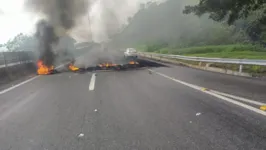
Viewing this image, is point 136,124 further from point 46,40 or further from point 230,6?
point 46,40

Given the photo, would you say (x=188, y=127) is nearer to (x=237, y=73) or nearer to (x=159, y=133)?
(x=159, y=133)

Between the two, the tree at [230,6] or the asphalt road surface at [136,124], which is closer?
the asphalt road surface at [136,124]

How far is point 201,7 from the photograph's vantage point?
17.9m

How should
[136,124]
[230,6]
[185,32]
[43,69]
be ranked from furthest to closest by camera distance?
[185,32] < [43,69] < [230,6] < [136,124]

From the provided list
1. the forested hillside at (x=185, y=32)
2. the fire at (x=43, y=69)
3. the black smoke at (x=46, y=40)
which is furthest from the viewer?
the forested hillside at (x=185, y=32)

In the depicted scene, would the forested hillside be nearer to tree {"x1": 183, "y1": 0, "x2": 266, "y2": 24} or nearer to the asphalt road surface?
tree {"x1": 183, "y1": 0, "x2": 266, "y2": 24}

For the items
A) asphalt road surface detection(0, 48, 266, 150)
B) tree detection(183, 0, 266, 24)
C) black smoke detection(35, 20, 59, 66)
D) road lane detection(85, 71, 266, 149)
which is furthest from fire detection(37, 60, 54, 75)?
road lane detection(85, 71, 266, 149)

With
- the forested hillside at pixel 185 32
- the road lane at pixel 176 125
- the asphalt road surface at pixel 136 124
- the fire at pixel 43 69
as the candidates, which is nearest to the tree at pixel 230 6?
the forested hillside at pixel 185 32

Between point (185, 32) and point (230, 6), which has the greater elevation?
point (230, 6)

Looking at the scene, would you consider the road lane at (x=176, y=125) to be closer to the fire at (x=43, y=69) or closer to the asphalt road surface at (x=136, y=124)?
the asphalt road surface at (x=136, y=124)

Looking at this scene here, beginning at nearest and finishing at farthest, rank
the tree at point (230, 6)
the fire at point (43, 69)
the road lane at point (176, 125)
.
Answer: the road lane at point (176, 125) < the tree at point (230, 6) < the fire at point (43, 69)

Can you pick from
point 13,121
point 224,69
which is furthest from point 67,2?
point 13,121

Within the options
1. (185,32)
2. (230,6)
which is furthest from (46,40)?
(185,32)

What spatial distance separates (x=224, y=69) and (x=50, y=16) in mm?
12937
